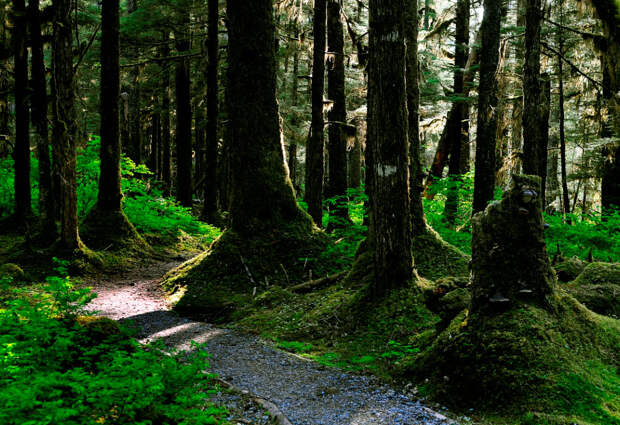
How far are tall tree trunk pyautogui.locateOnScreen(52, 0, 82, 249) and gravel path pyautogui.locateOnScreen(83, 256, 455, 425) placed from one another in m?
3.16

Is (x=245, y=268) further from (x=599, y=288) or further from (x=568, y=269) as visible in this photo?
(x=599, y=288)

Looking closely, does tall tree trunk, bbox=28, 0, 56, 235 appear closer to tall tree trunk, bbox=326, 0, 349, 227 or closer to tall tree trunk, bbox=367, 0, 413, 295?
tall tree trunk, bbox=326, 0, 349, 227

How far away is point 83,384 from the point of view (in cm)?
342

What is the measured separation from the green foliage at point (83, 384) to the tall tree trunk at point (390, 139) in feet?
10.9

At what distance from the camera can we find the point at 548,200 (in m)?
26.5

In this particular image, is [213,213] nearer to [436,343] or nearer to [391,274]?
[391,274]

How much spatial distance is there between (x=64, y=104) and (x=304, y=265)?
6.42 m

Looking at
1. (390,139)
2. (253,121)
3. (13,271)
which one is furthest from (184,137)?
(390,139)

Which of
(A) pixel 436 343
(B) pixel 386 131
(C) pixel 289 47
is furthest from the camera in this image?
(C) pixel 289 47

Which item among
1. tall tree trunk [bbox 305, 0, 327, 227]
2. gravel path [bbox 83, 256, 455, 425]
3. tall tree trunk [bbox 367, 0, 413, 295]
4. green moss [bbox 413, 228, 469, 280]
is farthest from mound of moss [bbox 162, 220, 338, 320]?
tall tree trunk [bbox 367, 0, 413, 295]

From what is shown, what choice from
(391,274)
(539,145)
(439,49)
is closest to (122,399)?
(391,274)

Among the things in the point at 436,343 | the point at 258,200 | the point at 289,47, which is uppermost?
the point at 289,47

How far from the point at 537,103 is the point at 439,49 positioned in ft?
32.1

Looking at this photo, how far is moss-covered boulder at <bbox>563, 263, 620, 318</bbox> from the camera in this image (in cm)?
675
